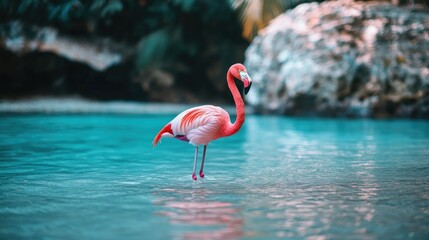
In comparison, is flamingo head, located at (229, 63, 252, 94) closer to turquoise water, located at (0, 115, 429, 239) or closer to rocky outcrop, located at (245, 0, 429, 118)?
turquoise water, located at (0, 115, 429, 239)

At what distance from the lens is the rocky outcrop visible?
436 inches

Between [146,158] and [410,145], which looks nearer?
[146,158]

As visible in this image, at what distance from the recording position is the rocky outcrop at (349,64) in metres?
11.1

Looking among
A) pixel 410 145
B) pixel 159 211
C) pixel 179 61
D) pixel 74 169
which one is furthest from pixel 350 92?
pixel 159 211

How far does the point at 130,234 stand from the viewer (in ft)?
9.07

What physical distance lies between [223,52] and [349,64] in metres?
4.56

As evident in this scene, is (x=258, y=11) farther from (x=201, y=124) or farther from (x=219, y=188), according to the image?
(x=219, y=188)

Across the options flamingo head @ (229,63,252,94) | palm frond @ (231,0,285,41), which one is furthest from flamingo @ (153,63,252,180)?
palm frond @ (231,0,285,41)

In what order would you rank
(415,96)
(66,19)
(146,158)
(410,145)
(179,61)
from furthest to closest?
1. (179,61)
2. (66,19)
3. (415,96)
4. (410,145)
5. (146,158)

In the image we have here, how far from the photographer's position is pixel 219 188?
13.2 ft

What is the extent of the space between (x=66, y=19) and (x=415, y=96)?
7948 mm

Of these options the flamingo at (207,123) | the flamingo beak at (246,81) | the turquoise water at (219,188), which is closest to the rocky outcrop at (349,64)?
the turquoise water at (219,188)

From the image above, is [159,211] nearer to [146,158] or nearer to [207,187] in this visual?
[207,187]

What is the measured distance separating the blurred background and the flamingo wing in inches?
290
